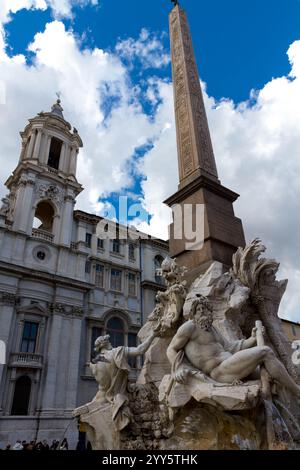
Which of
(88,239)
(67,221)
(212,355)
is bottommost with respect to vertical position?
(212,355)

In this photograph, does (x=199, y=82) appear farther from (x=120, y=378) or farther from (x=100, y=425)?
(x=100, y=425)

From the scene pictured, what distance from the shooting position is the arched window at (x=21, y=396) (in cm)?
1689

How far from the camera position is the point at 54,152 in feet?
87.6

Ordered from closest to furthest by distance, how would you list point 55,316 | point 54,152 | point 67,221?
1. point 55,316
2. point 67,221
3. point 54,152

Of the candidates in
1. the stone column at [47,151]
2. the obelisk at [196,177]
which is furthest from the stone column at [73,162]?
the obelisk at [196,177]

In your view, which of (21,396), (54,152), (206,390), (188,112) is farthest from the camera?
(54,152)

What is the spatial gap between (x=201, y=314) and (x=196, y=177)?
409 centimetres

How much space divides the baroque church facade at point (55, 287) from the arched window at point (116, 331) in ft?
0.23

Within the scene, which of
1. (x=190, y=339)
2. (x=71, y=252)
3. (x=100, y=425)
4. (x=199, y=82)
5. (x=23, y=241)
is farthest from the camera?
(x=71, y=252)

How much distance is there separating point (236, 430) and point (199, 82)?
9.94m

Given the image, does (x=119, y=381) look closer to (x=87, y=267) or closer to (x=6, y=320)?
(x=6, y=320)

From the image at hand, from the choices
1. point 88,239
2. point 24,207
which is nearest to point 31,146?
point 24,207
